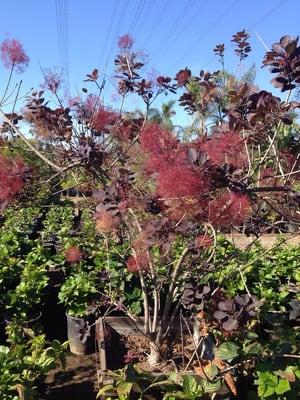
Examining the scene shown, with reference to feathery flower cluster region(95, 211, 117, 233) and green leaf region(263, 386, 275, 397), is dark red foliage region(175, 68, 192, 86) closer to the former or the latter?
feathery flower cluster region(95, 211, 117, 233)

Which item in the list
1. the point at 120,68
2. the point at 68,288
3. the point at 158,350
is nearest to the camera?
the point at 158,350

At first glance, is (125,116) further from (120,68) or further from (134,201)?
(134,201)

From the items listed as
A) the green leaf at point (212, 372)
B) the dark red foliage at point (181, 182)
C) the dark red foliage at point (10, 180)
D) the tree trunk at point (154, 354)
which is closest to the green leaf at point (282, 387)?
the green leaf at point (212, 372)

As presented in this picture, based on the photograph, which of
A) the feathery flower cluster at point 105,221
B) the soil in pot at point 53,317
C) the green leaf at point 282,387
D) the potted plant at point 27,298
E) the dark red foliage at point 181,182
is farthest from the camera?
the soil in pot at point 53,317

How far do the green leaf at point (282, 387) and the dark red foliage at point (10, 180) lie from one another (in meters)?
1.53

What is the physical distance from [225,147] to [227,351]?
99 cm

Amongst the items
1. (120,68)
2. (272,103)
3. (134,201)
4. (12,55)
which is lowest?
(134,201)

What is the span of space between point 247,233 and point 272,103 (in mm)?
772

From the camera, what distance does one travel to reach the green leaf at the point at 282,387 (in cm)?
209

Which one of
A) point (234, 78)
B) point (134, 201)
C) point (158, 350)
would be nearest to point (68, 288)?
point (158, 350)

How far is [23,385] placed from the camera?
2.18m

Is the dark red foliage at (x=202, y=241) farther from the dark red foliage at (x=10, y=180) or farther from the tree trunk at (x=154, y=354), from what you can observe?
the dark red foliage at (x=10, y=180)

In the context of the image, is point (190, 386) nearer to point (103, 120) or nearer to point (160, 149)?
point (160, 149)

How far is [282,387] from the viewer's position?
6.91ft
